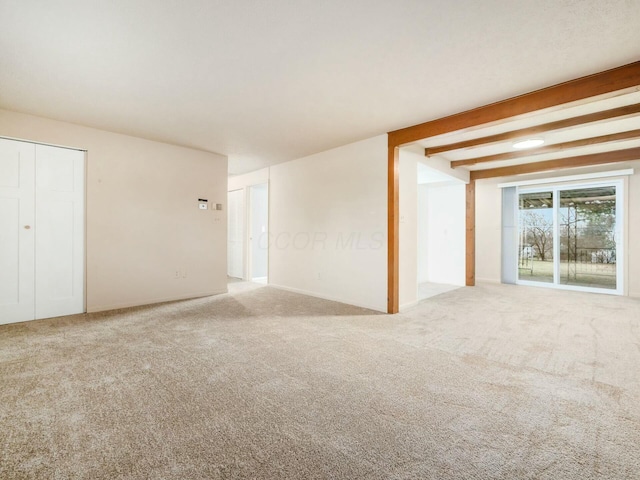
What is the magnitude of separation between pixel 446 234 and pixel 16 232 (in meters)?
7.75

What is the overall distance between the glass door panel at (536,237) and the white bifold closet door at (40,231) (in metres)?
8.41

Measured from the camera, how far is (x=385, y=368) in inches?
97.3

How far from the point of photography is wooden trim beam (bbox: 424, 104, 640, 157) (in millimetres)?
3261

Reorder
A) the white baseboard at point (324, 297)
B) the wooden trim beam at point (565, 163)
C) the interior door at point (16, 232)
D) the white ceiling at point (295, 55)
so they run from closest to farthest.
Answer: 1. the white ceiling at point (295, 55)
2. the interior door at point (16, 232)
3. the white baseboard at point (324, 297)
4. the wooden trim beam at point (565, 163)

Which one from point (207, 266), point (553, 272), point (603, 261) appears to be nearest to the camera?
point (207, 266)

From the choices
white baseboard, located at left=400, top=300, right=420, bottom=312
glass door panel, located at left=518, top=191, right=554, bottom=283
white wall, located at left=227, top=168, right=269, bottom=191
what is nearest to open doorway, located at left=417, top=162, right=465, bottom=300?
glass door panel, located at left=518, top=191, right=554, bottom=283

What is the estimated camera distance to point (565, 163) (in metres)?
5.53

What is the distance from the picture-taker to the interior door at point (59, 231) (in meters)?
3.82

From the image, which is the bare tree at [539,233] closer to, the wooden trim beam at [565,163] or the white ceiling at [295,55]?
the wooden trim beam at [565,163]

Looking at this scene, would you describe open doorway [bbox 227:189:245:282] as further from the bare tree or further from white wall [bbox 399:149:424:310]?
the bare tree

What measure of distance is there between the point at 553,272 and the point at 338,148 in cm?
536

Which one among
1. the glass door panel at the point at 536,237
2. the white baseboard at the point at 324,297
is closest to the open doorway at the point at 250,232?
the white baseboard at the point at 324,297

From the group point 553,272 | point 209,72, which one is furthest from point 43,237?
point 553,272

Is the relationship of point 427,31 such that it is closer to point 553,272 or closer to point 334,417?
point 334,417
